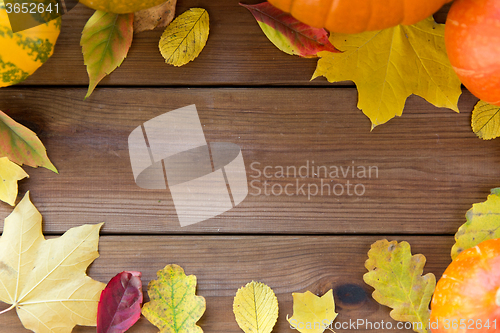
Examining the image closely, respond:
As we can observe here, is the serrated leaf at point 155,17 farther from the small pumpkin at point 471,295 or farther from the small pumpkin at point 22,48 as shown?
the small pumpkin at point 471,295

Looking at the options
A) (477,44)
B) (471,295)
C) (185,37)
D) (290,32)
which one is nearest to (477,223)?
(471,295)

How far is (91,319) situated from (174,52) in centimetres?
40

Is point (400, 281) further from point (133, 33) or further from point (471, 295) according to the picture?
point (133, 33)

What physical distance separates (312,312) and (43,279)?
39 cm

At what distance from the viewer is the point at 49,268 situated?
489 millimetres

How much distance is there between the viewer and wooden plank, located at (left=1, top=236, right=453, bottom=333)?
20.0 inches

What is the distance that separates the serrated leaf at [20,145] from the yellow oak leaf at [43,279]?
0.08 m

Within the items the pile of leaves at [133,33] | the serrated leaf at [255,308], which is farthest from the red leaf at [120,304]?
the pile of leaves at [133,33]

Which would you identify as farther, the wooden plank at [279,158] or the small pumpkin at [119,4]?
the wooden plank at [279,158]

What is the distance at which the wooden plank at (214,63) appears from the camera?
0.50 m

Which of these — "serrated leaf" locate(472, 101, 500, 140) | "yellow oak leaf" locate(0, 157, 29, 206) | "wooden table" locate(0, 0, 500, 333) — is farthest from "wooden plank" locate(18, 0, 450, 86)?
"serrated leaf" locate(472, 101, 500, 140)

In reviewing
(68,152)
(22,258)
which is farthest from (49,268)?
(68,152)

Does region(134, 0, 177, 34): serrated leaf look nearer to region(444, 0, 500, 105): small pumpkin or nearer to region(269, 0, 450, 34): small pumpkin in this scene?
region(269, 0, 450, 34): small pumpkin

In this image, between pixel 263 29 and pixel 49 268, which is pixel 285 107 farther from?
pixel 49 268
